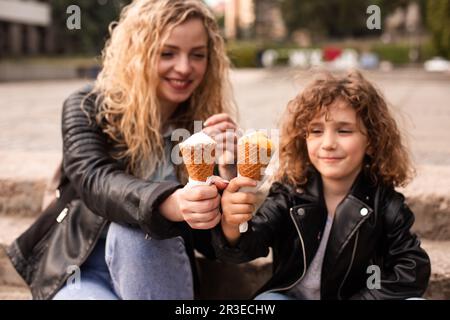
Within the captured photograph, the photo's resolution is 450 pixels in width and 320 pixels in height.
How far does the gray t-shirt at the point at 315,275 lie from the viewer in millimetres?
1664

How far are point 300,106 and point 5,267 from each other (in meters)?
1.46

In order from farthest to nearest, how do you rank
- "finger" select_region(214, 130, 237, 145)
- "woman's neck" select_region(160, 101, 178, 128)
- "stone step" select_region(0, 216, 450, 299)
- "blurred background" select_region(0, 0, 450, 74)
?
"blurred background" select_region(0, 0, 450, 74) → "stone step" select_region(0, 216, 450, 299) → "woman's neck" select_region(160, 101, 178, 128) → "finger" select_region(214, 130, 237, 145)

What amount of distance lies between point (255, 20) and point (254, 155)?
133ft

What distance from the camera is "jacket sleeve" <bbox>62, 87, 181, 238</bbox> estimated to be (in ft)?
4.57

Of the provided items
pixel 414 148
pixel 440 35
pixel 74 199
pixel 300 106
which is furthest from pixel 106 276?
pixel 440 35

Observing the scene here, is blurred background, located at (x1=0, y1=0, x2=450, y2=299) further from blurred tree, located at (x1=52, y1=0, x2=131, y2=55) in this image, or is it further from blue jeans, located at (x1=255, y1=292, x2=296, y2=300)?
blue jeans, located at (x1=255, y1=292, x2=296, y2=300)

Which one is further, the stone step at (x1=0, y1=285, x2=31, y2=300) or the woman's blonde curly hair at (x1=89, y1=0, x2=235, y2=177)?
the stone step at (x1=0, y1=285, x2=31, y2=300)

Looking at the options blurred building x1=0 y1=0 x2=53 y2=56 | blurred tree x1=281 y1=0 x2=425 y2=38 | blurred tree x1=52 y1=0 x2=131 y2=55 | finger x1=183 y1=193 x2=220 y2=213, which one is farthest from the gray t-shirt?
blurred tree x1=281 y1=0 x2=425 y2=38

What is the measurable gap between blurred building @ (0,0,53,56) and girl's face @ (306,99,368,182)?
20.6m

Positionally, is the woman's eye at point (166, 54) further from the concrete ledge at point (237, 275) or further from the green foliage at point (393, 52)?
the green foliage at point (393, 52)

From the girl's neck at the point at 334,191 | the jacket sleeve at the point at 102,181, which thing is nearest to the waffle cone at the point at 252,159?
the jacket sleeve at the point at 102,181

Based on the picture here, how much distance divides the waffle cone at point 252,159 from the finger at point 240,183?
0.01 metres

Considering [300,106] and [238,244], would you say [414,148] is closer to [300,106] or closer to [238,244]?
[300,106]

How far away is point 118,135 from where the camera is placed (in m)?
1.78
